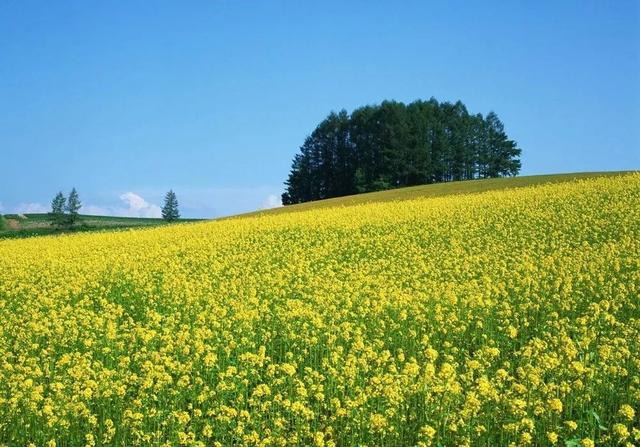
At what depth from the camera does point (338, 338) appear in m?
10.8

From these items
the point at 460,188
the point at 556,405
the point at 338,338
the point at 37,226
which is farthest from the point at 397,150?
the point at 556,405

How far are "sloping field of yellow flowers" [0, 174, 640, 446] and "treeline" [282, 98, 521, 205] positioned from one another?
2268 inches

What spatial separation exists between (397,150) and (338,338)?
74194 millimetres

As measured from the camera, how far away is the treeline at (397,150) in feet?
273

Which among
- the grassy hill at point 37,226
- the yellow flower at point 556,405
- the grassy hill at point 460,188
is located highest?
the grassy hill at point 460,188

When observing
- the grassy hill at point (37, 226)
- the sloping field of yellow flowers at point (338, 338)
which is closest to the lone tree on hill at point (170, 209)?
the grassy hill at point (37, 226)

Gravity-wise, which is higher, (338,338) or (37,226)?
(37,226)

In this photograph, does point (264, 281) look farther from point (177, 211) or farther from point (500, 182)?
point (177, 211)

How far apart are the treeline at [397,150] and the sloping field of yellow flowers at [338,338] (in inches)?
2268

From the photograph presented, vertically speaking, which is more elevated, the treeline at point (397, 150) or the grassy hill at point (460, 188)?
the treeline at point (397, 150)

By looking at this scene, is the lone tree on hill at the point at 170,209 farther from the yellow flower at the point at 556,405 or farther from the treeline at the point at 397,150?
the yellow flower at the point at 556,405

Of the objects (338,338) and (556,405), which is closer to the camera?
(556,405)

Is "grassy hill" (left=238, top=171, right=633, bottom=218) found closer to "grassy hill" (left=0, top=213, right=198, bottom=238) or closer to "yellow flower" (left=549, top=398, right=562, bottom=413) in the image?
"grassy hill" (left=0, top=213, right=198, bottom=238)

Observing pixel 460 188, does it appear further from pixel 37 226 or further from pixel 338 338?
pixel 37 226
